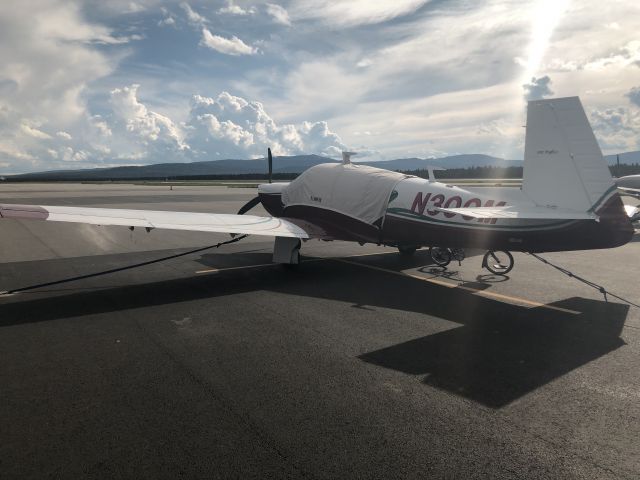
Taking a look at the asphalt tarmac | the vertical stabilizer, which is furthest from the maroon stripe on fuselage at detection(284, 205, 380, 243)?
the vertical stabilizer

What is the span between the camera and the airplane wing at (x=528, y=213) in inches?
326

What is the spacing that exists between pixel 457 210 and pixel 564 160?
7.53 ft

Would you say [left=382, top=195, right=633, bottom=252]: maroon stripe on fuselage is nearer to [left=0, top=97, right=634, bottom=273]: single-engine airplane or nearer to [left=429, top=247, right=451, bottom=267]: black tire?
[left=0, top=97, right=634, bottom=273]: single-engine airplane

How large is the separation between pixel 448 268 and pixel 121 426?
422 inches

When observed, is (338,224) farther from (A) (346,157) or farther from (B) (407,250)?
(B) (407,250)

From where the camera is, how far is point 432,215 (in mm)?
10922

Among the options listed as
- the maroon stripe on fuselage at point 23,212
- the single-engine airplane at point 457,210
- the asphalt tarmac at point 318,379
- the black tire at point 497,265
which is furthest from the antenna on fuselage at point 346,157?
the maroon stripe on fuselage at point 23,212

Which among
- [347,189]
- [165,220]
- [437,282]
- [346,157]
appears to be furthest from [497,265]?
[165,220]

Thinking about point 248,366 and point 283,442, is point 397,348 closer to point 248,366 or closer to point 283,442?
point 248,366

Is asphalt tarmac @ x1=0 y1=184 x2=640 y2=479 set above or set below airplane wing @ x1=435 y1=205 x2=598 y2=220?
below

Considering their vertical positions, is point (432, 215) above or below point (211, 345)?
above

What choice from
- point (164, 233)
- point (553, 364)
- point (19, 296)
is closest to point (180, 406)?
point (553, 364)

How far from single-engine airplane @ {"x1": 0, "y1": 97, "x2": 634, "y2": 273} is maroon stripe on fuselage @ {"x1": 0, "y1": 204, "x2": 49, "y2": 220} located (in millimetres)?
19

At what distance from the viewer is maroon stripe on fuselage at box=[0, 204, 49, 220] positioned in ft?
27.7
